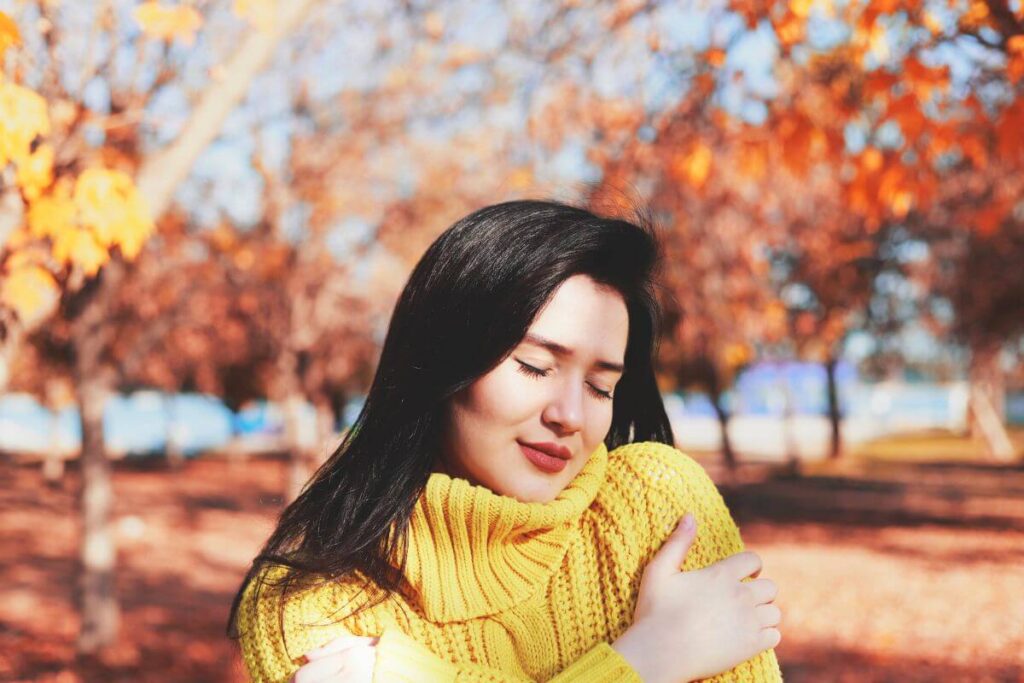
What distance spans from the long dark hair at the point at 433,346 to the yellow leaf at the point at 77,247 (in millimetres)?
2401

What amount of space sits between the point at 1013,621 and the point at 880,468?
1572cm

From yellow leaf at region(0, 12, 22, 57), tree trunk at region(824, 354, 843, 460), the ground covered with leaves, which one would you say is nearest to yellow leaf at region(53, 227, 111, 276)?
yellow leaf at region(0, 12, 22, 57)

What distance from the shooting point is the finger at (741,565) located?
1.49 metres

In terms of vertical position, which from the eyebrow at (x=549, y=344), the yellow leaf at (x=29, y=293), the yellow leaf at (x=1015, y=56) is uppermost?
the yellow leaf at (x=1015, y=56)

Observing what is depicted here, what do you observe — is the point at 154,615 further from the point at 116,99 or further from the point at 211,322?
the point at 211,322

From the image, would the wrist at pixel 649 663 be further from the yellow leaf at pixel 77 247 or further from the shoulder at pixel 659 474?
the yellow leaf at pixel 77 247

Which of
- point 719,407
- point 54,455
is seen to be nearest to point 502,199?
point 719,407

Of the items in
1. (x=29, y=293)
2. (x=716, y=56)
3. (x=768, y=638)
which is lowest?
(x=768, y=638)

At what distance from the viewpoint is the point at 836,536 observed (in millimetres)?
12773

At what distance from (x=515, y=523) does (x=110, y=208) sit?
9.34 ft

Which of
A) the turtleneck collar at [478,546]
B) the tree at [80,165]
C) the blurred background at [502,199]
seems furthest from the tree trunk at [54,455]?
the turtleneck collar at [478,546]

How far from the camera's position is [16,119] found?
9.99ft

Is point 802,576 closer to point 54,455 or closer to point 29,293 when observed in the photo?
point 29,293

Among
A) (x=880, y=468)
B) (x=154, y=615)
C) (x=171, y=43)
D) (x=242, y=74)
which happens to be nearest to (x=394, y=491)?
(x=242, y=74)
